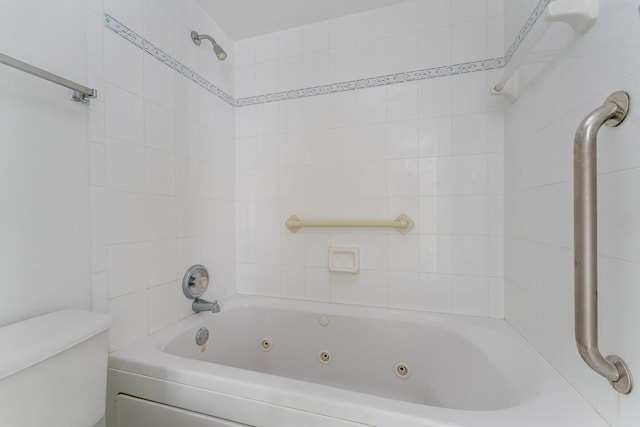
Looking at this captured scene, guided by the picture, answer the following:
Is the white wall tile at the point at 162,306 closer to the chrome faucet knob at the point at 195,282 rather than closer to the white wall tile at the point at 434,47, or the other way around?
the chrome faucet knob at the point at 195,282

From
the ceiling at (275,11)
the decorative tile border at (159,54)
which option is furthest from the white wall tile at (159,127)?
the ceiling at (275,11)

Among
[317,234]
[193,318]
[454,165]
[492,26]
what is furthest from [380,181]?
[193,318]

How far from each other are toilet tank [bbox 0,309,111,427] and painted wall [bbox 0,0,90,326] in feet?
0.35

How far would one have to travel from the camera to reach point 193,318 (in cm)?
135

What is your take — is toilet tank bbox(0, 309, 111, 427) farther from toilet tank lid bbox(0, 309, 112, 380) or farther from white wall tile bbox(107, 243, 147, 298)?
white wall tile bbox(107, 243, 147, 298)

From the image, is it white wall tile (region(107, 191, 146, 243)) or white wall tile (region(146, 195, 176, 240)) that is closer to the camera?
white wall tile (region(107, 191, 146, 243))

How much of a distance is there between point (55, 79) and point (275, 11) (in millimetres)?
1166

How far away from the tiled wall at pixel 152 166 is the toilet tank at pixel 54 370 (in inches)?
9.5

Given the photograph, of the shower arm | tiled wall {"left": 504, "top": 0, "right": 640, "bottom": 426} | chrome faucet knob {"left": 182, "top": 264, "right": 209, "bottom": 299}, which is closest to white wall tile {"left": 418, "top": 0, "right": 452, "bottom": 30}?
tiled wall {"left": 504, "top": 0, "right": 640, "bottom": 426}

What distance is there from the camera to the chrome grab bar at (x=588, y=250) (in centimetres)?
55

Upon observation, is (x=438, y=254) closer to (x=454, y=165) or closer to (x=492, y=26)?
(x=454, y=165)

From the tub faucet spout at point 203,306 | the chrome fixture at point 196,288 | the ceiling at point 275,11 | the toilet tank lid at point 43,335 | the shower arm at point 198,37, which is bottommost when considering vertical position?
the tub faucet spout at point 203,306

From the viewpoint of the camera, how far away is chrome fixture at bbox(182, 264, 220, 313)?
1.34m

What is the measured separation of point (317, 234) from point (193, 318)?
79cm
